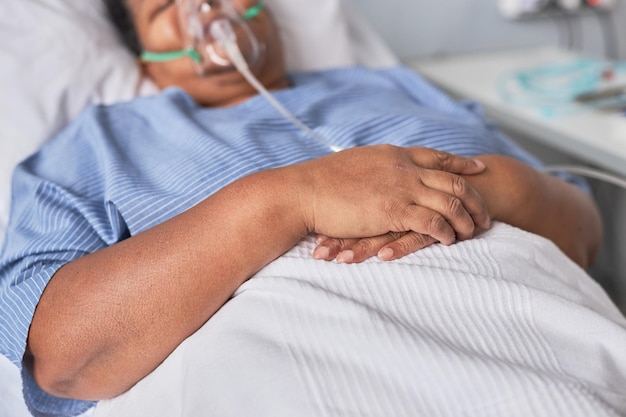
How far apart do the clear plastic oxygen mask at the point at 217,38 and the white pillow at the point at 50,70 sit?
6.9 inches

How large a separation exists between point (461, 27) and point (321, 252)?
1.43 m

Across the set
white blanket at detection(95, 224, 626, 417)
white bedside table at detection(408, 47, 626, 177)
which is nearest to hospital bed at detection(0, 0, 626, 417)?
white blanket at detection(95, 224, 626, 417)

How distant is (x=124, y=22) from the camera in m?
1.41

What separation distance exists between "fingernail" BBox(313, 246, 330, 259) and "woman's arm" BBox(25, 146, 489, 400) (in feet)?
0.10

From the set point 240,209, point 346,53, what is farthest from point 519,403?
point 346,53

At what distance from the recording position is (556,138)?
1334 mm

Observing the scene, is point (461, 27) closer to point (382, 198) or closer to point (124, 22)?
point (124, 22)

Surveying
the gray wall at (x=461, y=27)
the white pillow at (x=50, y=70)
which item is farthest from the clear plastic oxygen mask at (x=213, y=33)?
the gray wall at (x=461, y=27)

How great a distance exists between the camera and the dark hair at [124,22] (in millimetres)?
1389

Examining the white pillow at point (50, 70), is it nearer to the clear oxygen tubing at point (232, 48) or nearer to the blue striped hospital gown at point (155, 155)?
the blue striped hospital gown at point (155, 155)

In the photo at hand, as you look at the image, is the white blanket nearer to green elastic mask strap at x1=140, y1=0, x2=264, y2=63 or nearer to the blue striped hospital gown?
the blue striped hospital gown

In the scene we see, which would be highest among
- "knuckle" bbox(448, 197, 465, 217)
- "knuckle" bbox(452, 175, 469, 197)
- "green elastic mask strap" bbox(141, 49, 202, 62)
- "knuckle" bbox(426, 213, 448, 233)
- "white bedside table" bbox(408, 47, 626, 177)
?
"green elastic mask strap" bbox(141, 49, 202, 62)

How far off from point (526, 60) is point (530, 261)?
1.23m

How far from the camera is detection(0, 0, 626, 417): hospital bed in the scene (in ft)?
2.02
